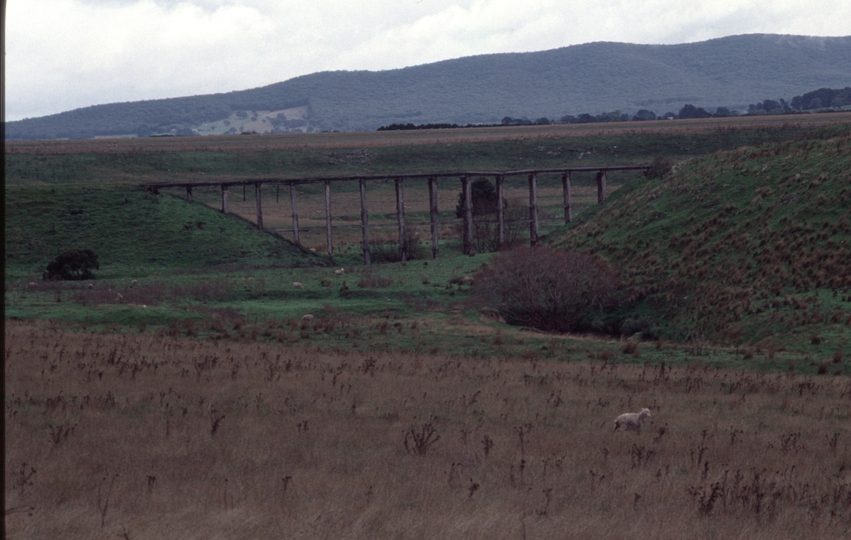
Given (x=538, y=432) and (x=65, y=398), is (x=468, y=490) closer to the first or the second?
(x=538, y=432)

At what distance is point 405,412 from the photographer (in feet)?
40.5

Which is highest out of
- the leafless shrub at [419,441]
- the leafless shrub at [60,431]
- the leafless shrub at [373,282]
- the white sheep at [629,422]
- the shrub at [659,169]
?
the shrub at [659,169]

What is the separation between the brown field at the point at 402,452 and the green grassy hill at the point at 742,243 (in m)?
9.60

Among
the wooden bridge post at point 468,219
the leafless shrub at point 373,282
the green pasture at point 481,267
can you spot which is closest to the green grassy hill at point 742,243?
the green pasture at point 481,267

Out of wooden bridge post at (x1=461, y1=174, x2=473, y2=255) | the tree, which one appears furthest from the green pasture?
wooden bridge post at (x1=461, y1=174, x2=473, y2=255)

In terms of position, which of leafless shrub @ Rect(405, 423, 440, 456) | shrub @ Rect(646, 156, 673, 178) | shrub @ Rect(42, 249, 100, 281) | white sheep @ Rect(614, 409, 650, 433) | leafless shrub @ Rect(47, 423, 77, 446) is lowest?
shrub @ Rect(42, 249, 100, 281)

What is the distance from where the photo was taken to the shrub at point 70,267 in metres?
37.7

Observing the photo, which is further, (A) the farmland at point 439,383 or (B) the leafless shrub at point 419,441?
(B) the leafless shrub at point 419,441

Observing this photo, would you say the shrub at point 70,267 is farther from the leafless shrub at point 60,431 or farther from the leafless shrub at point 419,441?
the leafless shrub at point 419,441

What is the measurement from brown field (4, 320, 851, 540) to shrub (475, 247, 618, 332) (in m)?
12.5

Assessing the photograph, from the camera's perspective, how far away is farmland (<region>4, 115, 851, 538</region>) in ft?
25.4

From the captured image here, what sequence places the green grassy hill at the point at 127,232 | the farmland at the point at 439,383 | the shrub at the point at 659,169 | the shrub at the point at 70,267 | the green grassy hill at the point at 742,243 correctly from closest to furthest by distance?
1. the farmland at the point at 439,383
2. the green grassy hill at the point at 742,243
3. the shrub at the point at 70,267
4. the green grassy hill at the point at 127,232
5. the shrub at the point at 659,169

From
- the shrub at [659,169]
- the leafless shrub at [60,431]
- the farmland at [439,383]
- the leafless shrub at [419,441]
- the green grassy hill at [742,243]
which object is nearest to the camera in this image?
the farmland at [439,383]

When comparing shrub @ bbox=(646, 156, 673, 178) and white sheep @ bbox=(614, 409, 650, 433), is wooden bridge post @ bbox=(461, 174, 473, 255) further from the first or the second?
white sheep @ bbox=(614, 409, 650, 433)
